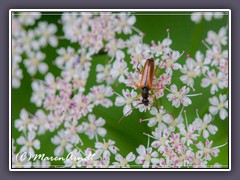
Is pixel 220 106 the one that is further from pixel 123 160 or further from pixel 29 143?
pixel 29 143

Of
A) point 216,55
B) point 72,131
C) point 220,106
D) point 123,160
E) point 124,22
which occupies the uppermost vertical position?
point 124,22

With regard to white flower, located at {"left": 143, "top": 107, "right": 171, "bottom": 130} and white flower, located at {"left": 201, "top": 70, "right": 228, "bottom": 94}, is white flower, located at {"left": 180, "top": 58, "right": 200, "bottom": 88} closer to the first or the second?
white flower, located at {"left": 201, "top": 70, "right": 228, "bottom": 94}

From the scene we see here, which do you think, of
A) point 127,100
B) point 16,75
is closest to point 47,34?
point 16,75

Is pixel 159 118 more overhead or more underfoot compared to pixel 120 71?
more underfoot

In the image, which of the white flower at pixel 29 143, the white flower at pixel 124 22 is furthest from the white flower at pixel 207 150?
the white flower at pixel 29 143

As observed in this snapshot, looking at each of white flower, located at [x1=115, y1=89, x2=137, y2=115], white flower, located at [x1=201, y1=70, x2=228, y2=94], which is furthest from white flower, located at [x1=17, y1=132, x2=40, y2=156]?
white flower, located at [x1=201, y1=70, x2=228, y2=94]
